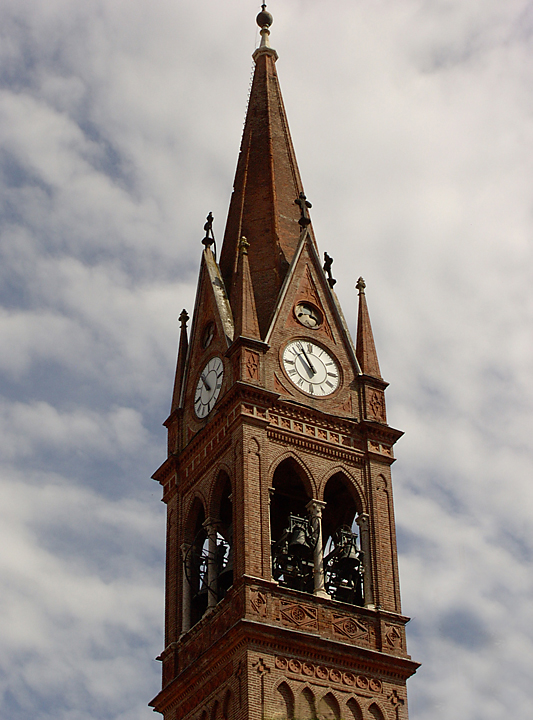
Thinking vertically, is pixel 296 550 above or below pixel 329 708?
above

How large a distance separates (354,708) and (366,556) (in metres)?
4.99

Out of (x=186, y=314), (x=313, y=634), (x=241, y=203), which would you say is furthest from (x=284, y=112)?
(x=313, y=634)

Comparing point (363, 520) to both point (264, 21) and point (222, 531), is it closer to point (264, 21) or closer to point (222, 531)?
point (222, 531)

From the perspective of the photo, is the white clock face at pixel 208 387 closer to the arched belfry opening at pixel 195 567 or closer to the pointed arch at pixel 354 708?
the arched belfry opening at pixel 195 567

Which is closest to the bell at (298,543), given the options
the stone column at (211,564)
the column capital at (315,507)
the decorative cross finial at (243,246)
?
the column capital at (315,507)

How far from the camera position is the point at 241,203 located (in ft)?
174

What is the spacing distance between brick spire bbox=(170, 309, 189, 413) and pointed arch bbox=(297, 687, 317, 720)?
1247cm

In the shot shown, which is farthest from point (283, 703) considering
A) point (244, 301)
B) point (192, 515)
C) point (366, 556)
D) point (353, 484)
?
point (244, 301)

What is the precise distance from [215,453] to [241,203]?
1114 cm

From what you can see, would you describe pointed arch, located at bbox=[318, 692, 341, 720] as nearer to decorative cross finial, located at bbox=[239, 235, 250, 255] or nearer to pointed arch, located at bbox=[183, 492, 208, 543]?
pointed arch, located at bbox=[183, 492, 208, 543]

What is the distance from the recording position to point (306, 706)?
40.4 metres

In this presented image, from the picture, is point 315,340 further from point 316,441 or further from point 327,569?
point 327,569

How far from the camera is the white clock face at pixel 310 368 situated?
46844 mm

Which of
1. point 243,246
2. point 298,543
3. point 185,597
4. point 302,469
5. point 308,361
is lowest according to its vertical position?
point 185,597
